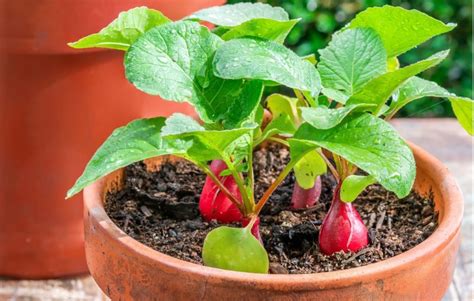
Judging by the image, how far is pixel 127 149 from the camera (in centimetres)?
80

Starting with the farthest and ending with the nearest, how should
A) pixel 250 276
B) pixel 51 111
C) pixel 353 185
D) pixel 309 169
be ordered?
pixel 51 111 → pixel 309 169 → pixel 353 185 → pixel 250 276

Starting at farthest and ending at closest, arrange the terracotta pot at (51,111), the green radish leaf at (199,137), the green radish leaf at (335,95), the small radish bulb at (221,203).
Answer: the terracotta pot at (51,111) < the small radish bulb at (221,203) < the green radish leaf at (335,95) < the green radish leaf at (199,137)

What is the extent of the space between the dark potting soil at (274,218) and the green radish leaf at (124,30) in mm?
186

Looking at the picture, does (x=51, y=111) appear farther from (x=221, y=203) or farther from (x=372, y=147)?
(x=372, y=147)

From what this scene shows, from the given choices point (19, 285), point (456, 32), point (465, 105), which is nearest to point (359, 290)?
point (465, 105)

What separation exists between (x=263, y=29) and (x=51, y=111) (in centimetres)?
49

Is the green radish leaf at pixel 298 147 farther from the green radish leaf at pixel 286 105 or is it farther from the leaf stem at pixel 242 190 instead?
the green radish leaf at pixel 286 105

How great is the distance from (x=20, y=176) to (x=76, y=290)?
19cm

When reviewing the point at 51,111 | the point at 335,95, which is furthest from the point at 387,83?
the point at 51,111

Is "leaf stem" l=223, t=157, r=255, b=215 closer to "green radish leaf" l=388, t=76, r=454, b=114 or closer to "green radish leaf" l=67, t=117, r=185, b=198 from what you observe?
"green radish leaf" l=67, t=117, r=185, b=198

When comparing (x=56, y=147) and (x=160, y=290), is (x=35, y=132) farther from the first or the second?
(x=160, y=290)

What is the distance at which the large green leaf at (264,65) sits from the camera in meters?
0.77

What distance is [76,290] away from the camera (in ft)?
4.50

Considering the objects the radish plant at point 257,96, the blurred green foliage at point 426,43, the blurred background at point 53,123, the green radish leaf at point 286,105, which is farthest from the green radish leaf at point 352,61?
the blurred green foliage at point 426,43
